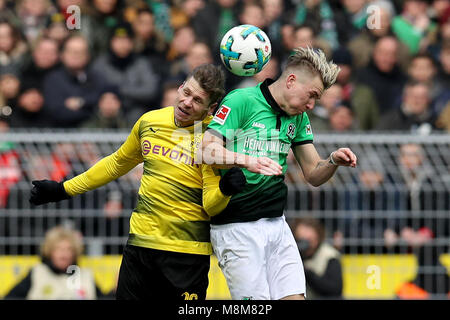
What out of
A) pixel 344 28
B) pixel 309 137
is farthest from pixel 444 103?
pixel 309 137

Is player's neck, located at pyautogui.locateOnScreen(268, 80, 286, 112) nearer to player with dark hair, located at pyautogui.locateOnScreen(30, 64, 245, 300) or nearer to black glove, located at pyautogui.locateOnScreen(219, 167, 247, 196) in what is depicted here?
player with dark hair, located at pyautogui.locateOnScreen(30, 64, 245, 300)

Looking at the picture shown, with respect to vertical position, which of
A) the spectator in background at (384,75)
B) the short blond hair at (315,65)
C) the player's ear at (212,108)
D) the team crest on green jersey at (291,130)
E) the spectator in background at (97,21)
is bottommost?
the team crest on green jersey at (291,130)

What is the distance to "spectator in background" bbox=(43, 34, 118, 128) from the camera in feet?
36.7

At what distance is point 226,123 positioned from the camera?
21.7 feet

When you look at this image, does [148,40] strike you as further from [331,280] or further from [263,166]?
[263,166]

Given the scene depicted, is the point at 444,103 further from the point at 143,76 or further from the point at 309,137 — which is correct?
the point at 309,137

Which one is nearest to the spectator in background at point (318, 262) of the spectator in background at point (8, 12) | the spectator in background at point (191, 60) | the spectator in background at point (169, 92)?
the spectator in background at point (169, 92)

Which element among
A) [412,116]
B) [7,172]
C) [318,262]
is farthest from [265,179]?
[412,116]

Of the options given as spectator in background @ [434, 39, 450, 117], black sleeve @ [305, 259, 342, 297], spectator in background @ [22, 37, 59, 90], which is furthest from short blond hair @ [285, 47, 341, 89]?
spectator in background @ [434, 39, 450, 117]

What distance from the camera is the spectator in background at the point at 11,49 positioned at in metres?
11.7

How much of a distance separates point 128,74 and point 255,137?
5.23m

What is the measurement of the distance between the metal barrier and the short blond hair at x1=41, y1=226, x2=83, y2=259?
9.1 inches

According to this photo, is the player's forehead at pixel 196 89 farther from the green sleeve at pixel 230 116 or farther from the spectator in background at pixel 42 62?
the spectator in background at pixel 42 62

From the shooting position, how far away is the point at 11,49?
11.8m
